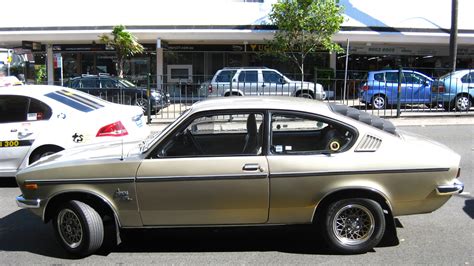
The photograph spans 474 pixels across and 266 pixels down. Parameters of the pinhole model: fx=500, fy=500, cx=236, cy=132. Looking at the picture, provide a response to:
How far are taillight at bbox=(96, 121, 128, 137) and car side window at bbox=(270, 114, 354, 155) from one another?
3250 mm

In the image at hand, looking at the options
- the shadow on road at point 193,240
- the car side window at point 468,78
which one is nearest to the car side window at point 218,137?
the shadow on road at point 193,240

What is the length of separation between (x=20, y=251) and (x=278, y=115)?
2.90 m

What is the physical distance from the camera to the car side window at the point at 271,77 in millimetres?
19212

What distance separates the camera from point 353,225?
469 cm

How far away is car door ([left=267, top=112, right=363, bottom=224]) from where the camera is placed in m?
4.53

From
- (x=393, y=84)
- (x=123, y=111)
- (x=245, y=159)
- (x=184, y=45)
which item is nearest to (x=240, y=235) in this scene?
(x=245, y=159)

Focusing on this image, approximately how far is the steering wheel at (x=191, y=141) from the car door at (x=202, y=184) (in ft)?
0.27

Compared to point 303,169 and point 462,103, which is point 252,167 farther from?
point 462,103

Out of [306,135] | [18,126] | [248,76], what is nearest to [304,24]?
[248,76]

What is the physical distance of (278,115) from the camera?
4.74 meters

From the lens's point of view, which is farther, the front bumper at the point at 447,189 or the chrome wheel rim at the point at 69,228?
the chrome wheel rim at the point at 69,228

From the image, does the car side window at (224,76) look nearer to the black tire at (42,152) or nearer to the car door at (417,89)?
the car door at (417,89)

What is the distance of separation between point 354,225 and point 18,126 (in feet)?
17.6

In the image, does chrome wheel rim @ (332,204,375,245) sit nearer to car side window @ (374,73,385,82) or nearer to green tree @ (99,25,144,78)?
car side window @ (374,73,385,82)
